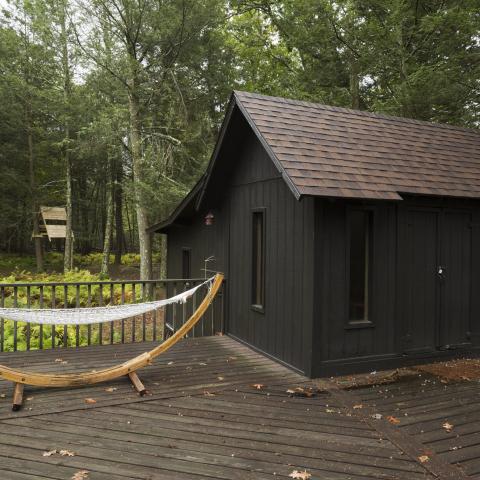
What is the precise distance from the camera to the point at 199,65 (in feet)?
49.6

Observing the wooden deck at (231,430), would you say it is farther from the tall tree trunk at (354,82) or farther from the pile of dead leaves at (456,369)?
the tall tree trunk at (354,82)

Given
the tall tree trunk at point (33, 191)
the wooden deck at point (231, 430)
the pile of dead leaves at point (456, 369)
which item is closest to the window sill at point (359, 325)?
the wooden deck at point (231, 430)

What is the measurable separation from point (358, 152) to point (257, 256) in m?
2.20

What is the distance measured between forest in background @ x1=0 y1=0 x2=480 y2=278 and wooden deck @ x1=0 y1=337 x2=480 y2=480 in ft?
27.9

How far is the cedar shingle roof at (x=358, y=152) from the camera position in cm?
522

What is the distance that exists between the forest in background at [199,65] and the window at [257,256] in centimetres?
616

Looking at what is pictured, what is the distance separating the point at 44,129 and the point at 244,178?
1788 centimetres

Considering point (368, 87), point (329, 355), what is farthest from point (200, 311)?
point (368, 87)

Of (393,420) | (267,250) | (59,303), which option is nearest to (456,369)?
(393,420)

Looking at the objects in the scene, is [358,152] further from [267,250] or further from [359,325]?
[359,325]

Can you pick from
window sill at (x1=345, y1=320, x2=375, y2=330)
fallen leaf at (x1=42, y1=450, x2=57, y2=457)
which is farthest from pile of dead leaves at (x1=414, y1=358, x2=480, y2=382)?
fallen leaf at (x1=42, y1=450, x2=57, y2=457)

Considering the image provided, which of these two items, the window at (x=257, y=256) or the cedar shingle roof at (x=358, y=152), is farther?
the window at (x=257, y=256)

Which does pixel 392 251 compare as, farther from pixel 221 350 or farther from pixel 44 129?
pixel 44 129

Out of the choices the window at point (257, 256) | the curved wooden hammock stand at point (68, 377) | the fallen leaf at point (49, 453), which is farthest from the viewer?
the window at point (257, 256)
